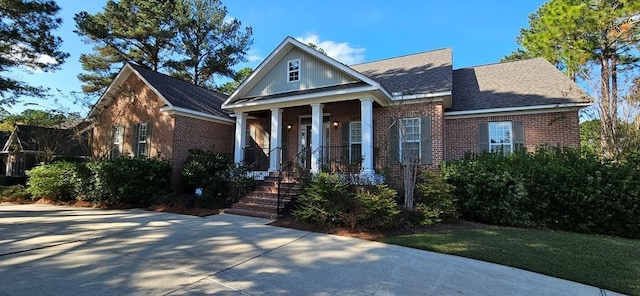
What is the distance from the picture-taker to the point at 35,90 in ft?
54.6

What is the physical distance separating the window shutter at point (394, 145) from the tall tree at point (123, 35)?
2171 cm

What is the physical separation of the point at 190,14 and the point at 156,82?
51.7 feet

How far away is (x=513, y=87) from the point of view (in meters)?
12.6

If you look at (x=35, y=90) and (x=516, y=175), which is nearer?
(x=516, y=175)

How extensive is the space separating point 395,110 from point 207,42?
886 inches

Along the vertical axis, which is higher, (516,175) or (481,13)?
(481,13)

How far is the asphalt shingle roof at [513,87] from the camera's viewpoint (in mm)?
11227

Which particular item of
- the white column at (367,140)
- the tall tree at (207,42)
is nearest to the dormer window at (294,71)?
the white column at (367,140)

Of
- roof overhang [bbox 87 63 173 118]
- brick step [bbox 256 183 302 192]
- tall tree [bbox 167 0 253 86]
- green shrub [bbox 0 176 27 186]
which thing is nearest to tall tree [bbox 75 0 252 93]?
tall tree [bbox 167 0 253 86]

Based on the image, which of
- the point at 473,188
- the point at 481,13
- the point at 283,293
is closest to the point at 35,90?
the point at 283,293

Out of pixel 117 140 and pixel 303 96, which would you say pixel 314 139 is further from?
pixel 117 140

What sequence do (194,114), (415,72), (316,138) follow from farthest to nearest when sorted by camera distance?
(194,114)
(415,72)
(316,138)

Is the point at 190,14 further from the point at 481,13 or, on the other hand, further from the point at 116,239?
the point at 116,239

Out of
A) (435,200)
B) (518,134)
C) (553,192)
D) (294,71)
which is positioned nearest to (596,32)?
(518,134)
